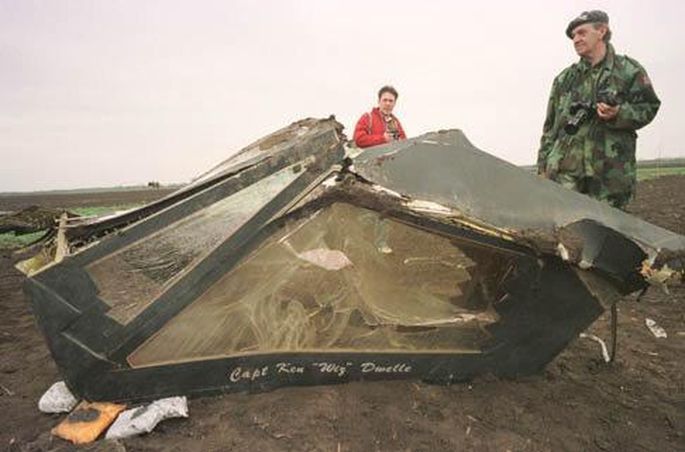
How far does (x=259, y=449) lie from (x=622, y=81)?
3.33 metres

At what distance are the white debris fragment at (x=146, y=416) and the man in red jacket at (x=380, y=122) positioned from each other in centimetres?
384

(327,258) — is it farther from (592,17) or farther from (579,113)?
(592,17)

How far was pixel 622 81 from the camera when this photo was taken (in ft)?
11.2

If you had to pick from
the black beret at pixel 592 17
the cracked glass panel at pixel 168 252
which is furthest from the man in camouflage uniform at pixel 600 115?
the cracked glass panel at pixel 168 252

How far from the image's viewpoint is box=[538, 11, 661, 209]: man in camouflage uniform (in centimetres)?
336

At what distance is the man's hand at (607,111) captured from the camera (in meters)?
3.30

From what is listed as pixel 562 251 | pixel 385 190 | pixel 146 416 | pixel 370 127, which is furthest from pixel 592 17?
pixel 146 416

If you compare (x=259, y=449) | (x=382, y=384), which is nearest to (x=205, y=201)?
(x=259, y=449)

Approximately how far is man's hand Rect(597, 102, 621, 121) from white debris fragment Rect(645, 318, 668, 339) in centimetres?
182

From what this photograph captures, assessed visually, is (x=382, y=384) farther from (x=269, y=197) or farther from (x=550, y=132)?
(x=550, y=132)

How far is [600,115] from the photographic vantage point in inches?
133

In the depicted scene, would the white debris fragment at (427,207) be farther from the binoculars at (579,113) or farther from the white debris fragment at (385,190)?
the binoculars at (579,113)

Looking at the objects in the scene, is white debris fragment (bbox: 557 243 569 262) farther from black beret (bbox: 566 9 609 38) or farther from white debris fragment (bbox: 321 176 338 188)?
black beret (bbox: 566 9 609 38)

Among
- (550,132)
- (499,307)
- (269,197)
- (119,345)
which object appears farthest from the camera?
(550,132)
